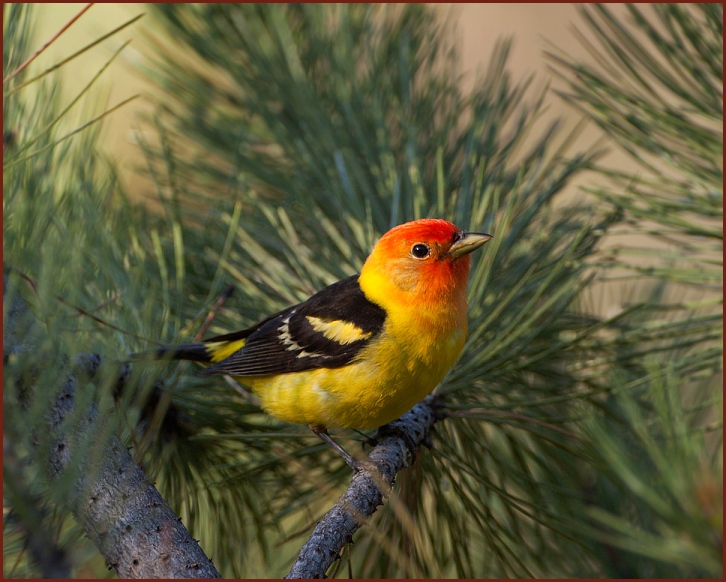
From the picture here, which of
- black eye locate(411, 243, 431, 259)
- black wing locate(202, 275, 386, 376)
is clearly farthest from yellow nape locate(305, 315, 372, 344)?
black eye locate(411, 243, 431, 259)

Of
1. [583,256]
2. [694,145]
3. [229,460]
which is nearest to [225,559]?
[229,460]

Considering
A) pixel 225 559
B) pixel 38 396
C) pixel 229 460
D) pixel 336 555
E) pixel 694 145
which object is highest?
pixel 694 145

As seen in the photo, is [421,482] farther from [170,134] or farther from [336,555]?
[170,134]

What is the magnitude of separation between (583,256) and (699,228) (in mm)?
340

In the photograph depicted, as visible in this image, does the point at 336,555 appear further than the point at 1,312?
Yes

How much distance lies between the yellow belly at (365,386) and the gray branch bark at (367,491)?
6 cm

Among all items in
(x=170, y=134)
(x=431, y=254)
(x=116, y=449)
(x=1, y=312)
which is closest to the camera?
(x=1, y=312)

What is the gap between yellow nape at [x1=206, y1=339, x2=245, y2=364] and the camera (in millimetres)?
1989

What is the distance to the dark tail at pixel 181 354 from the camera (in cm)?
120

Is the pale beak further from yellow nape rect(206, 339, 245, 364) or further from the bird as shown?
yellow nape rect(206, 339, 245, 364)

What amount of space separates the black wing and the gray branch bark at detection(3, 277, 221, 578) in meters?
0.86

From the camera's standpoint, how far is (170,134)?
8.39 feet

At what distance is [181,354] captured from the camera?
1621 millimetres

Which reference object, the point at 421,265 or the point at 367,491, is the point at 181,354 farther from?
the point at 421,265
